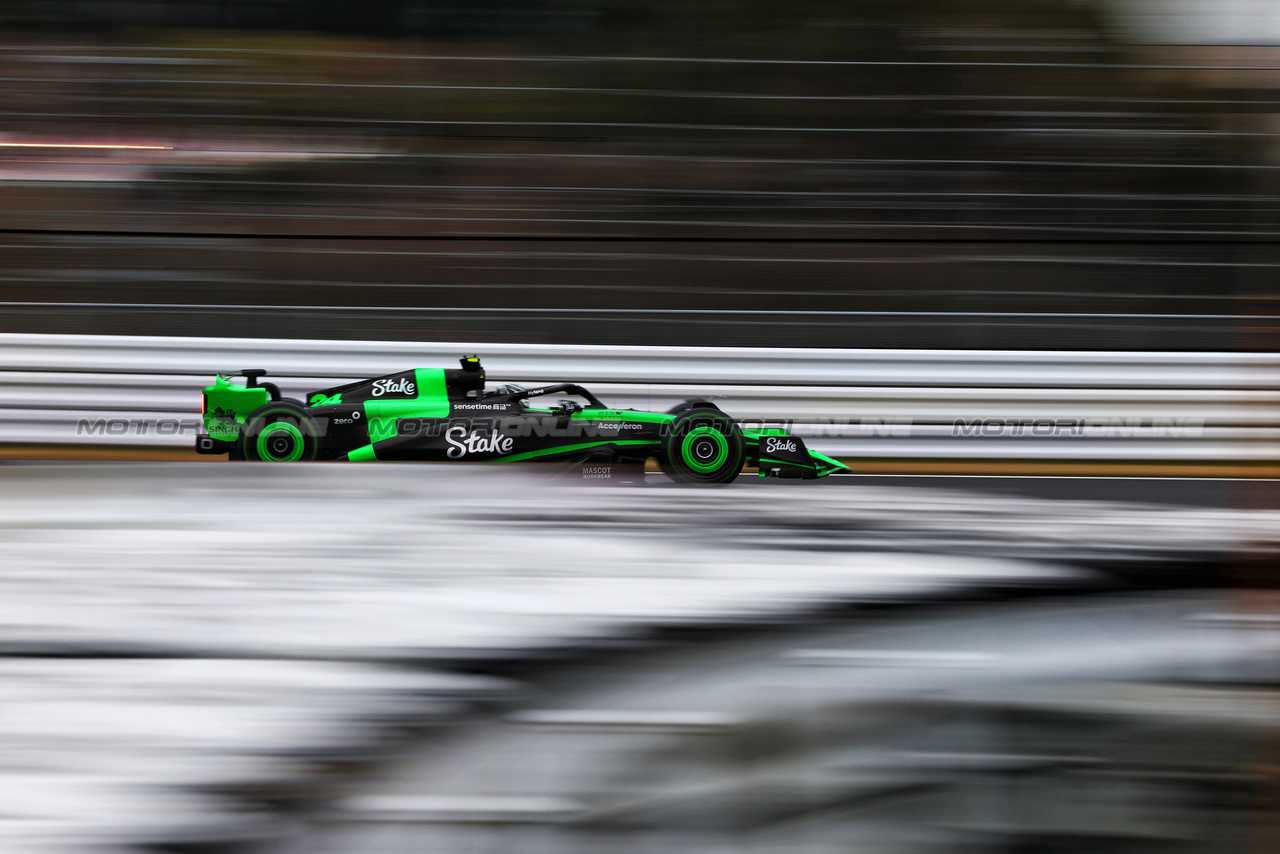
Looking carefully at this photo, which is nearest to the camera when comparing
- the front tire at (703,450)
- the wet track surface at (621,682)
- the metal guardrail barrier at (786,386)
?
the wet track surface at (621,682)

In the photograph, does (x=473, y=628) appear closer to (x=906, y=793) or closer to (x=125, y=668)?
(x=125, y=668)

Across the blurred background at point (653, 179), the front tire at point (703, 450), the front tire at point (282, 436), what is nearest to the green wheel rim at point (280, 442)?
the front tire at point (282, 436)

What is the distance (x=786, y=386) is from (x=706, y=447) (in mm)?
806

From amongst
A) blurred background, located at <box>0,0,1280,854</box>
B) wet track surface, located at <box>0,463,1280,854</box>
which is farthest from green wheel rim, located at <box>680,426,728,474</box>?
wet track surface, located at <box>0,463,1280,854</box>

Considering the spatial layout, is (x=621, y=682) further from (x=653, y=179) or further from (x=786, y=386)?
(x=653, y=179)

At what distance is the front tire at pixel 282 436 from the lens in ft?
11.1

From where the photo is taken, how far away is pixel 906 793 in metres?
0.83

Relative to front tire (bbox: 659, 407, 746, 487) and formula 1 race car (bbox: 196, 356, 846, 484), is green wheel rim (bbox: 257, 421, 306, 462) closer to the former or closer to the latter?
formula 1 race car (bbox: 196, 356, 846, 484)

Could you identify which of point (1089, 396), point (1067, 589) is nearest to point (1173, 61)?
point (1089, 396)

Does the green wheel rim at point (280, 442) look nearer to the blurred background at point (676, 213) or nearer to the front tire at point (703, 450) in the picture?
the blurred background at point (676, 213)

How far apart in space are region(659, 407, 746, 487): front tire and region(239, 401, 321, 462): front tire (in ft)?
3.66

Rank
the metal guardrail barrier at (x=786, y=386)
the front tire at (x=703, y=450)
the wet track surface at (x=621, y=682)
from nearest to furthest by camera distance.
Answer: the wet track surface at (x=621, y=682)
the front tire at (x=703, y=450)
the metal guardrail barrier at (x=786, y=386)

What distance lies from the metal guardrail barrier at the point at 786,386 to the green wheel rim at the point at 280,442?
2.04ft

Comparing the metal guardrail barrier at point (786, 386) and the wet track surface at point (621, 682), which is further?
the metal guardrail barrier at point (786, 386)
